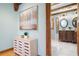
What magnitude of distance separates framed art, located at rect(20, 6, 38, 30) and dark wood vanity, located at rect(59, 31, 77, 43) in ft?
8.77

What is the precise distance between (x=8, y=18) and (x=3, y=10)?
174 millimetres

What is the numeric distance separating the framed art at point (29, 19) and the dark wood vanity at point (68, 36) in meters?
2.67

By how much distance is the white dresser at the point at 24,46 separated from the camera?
6.63ft

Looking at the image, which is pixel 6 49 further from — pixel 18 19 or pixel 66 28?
pixel 66 28

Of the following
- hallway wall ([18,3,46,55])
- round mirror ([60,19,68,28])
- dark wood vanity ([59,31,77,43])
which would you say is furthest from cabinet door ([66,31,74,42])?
hallway wall ([18,3,46,55])

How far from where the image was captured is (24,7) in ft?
6.16

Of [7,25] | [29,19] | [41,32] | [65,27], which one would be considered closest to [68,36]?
[65,27]

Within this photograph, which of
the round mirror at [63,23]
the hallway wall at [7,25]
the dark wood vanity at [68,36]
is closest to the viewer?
the hallway wall at [7,25]

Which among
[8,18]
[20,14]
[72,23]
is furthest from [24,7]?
[72,23]

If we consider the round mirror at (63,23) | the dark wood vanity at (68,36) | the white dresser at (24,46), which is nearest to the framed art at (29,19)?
the white dresser at (24,46)

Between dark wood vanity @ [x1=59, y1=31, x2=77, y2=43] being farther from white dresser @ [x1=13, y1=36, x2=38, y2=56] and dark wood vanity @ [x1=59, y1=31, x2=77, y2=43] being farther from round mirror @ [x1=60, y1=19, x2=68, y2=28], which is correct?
white dresser @ [x1=13, y1=36, x2=38, y2=56]

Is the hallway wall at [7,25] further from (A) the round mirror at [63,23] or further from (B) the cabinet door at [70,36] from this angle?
(A) the round mirror at [63,23]

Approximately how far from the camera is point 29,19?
6.72 feet

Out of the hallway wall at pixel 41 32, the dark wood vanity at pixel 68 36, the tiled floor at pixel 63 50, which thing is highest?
the hallway wall at pixel 41 32
